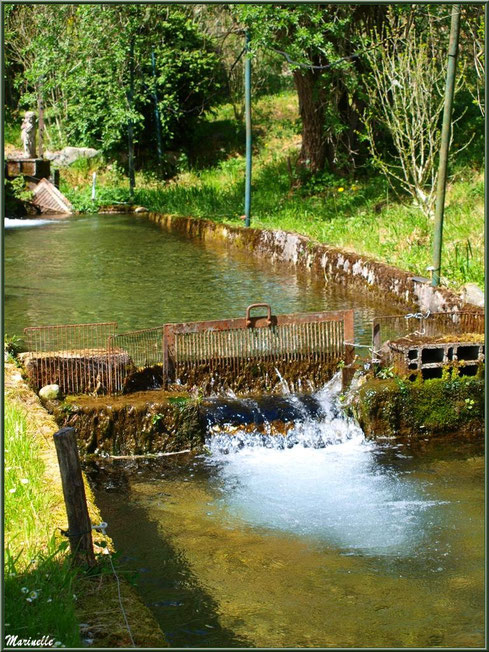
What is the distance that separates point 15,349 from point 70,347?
942 mm

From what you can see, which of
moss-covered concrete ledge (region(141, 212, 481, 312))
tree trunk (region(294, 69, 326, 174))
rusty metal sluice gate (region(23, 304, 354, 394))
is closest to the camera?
rusty metal sluice gate (region(23, 304, 354, 394))

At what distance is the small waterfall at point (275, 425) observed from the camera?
34.1ft

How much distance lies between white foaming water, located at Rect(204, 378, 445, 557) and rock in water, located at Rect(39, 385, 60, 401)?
5.64 ft

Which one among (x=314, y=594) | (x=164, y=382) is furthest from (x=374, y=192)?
(x=314, y=594)

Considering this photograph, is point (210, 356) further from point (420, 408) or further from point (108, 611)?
point (108, 611)

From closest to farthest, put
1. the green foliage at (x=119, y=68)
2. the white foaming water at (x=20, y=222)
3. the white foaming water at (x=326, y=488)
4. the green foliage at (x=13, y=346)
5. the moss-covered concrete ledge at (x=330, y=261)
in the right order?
the white foaming water at (x=326, y=488)
the green foliage at (x=13, y=346)
the moss-covered concrete ledge at (x=330, y=261)
the white foaming water at (x=20, y=222)
the green foliage at (x=119, y=68)

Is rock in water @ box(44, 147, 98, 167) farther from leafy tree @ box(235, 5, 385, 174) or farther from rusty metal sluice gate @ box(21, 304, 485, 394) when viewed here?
rusty metal sluice gate @ box(21, 304, 485, 394)

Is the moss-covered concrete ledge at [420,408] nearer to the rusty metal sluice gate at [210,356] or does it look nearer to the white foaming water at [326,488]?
the white foaming water at [326,488]

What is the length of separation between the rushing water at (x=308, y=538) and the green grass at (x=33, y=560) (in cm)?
108

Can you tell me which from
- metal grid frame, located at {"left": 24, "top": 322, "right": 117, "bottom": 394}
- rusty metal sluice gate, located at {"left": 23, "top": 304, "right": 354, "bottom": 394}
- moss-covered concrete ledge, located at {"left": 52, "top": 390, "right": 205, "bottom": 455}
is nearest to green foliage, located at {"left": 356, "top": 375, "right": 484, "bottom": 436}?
rusty metal sluice gate, located at {"left": 23, "top": 304, "right": 354, "bottom": 394}

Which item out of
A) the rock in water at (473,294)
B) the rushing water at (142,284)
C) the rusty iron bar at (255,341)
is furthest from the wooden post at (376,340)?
the rock in water at (473,294)

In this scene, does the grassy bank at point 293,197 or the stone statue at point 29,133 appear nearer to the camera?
the grassy bank at point 293,197

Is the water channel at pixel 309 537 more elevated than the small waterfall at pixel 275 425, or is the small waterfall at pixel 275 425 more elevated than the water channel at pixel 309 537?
the small waterfall at pixel 275 425

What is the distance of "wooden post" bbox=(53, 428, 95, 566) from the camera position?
17.7ft
